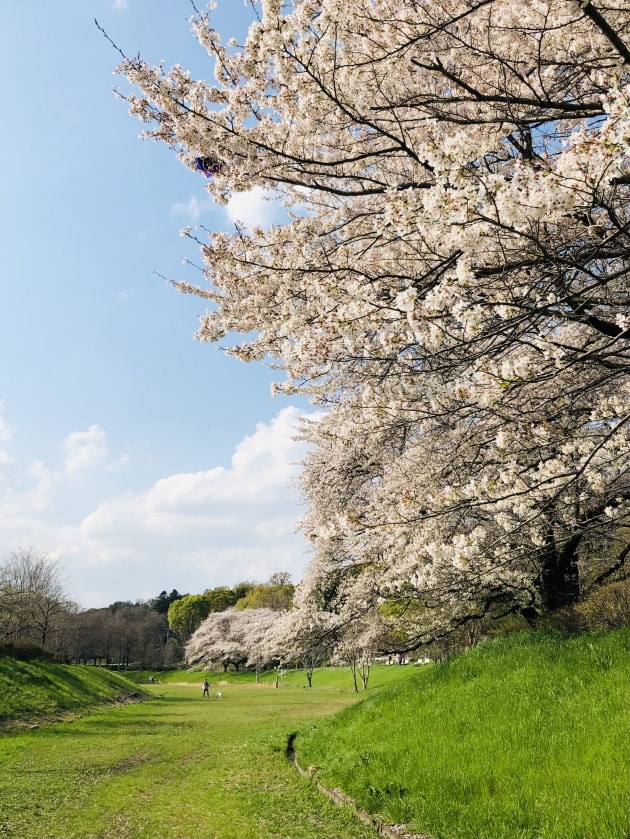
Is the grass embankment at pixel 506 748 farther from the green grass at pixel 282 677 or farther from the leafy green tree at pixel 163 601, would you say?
the leafy green tree at pixel 163 601

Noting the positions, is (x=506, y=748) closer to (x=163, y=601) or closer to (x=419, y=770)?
(x=419, y=770)

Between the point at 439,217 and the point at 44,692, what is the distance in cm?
2325

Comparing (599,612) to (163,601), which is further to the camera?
(163,601)

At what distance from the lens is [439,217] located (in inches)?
142

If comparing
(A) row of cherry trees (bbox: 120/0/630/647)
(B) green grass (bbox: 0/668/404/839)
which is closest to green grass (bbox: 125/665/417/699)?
(B) green grass (bbox: 0/668/404/839)

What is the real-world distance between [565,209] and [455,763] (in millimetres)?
5878

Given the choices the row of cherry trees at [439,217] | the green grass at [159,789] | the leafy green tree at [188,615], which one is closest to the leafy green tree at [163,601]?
the leafy green tree at [188,615]

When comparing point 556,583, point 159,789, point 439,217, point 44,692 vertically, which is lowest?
point 159,789

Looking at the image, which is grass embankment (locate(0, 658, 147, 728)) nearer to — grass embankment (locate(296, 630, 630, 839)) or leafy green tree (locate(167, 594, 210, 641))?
grass embankment (locate(296, 630, 630, 839))

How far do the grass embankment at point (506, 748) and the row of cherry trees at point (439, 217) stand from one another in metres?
1.83

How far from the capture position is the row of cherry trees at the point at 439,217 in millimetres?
3895

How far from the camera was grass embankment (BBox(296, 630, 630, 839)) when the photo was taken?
4699 mm

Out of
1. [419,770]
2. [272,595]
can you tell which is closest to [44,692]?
[419,770]

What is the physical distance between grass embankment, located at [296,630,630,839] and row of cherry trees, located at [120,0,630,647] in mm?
1834
